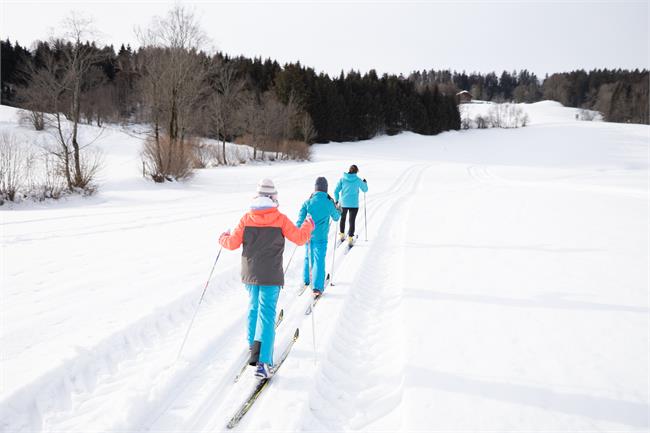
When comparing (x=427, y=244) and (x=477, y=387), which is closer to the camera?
(x=477, y=387)

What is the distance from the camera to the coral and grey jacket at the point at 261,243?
A: 12.1 feet

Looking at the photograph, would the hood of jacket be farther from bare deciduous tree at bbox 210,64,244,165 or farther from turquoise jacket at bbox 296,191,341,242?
bare deciduous tree at bbox 210,64,244,165

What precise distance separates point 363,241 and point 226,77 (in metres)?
37.8

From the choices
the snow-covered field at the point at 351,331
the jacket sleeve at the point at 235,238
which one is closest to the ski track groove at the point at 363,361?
the snow-covered field at the point at 351,331

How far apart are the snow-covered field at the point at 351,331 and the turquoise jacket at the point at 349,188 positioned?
3.81ft

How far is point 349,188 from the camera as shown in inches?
346

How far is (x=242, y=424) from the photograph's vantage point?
10.2 feet

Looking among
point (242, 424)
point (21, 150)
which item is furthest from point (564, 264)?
point (21, 150)

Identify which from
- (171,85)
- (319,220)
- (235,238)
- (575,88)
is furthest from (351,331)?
(575,88)

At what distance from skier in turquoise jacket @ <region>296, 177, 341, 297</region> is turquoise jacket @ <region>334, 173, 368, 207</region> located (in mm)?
2844

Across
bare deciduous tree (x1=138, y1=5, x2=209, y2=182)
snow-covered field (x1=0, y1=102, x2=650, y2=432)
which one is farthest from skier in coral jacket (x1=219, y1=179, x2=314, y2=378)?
bare deciduous tree (x1=138, y1=5, x2=209, y2=182)

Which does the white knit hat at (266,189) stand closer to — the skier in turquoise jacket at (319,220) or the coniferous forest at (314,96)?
the skier in turquoise jacket at (319,220)

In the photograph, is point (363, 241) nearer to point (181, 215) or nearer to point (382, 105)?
point (181, 215)

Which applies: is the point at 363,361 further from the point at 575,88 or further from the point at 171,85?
the point at 575,88
